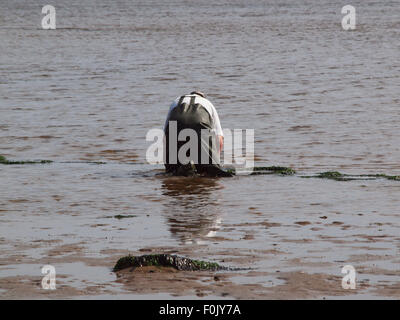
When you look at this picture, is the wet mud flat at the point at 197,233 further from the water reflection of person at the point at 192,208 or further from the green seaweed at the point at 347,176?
the green seaweed at the point at 347,176

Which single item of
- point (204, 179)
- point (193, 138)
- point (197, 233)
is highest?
point (193, 138)

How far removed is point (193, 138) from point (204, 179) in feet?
2.06

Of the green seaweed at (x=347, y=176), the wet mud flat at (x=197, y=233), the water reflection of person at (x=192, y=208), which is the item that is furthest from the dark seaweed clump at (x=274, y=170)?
the water reflection of person at (x=192, y=208)

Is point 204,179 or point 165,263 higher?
point 204,179

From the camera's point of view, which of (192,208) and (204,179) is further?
(204,179)

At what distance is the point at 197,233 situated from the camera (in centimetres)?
1049

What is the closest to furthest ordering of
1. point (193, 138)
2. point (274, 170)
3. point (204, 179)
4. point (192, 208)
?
1. point (192, 208)
2. point (193, 138)
3. point (204, 179)
4. point (274, 170)

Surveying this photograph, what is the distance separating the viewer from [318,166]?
49.9 feet

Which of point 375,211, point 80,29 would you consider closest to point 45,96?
point 375,211

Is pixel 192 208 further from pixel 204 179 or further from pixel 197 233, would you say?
pixel 204 179

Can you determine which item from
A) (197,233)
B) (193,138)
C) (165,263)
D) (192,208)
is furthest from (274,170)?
(165,263)

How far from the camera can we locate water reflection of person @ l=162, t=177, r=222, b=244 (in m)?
10.5

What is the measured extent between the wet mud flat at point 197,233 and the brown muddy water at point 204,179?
3 cm

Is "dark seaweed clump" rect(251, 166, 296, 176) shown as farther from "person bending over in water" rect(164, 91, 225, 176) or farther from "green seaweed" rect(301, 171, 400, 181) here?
"person bending over in water" rect(164, 91, 225, 176)
